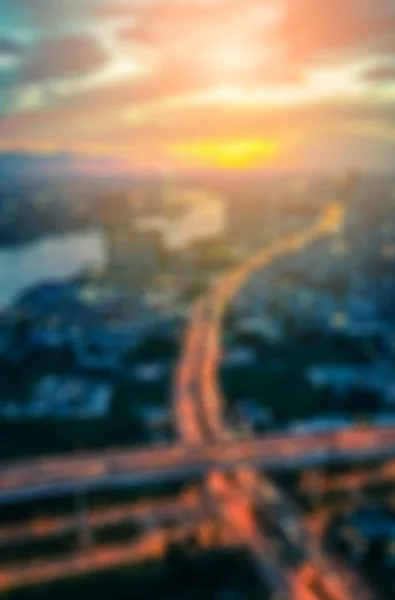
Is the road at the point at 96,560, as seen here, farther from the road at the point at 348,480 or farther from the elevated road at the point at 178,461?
the road at the point at 348,480

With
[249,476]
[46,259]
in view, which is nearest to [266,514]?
[249,476]

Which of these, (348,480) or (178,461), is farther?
(348,480)

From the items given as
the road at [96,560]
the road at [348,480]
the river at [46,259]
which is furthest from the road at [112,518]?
the river at [46,259]

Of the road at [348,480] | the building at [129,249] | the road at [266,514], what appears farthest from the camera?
the building at [129,249]

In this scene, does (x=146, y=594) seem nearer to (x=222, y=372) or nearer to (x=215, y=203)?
(x=222, y=372)

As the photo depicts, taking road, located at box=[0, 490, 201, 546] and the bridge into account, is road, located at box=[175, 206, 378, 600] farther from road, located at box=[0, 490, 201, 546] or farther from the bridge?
road, located at box=[0, 490, 201, 546]

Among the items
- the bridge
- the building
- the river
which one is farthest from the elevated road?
the building

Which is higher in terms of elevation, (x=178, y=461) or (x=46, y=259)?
(x=46, y=259)

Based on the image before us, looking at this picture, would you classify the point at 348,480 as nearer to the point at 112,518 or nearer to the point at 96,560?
the point at 112,518

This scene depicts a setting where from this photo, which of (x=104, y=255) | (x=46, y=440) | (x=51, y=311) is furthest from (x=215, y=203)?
(x=46, y=440)
